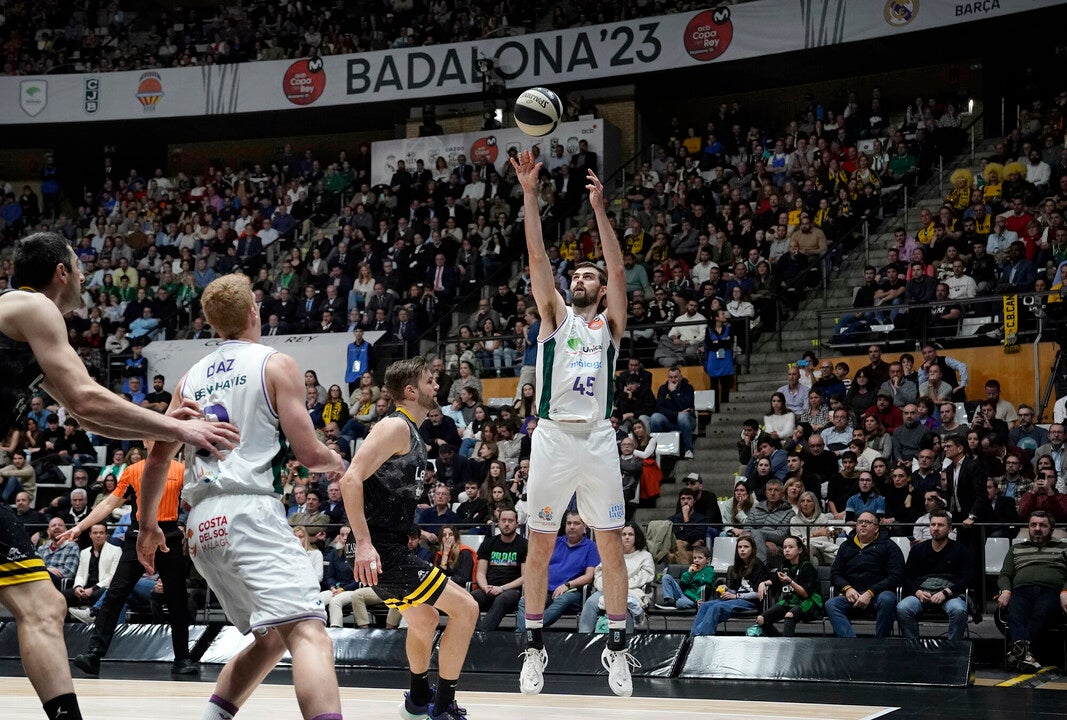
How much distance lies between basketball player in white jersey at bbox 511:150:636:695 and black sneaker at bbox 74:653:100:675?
426 centimetres

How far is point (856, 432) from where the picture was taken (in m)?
13.6

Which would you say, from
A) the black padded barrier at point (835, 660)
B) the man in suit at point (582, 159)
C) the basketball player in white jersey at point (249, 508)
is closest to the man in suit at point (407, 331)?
the man in suit at point (582, 159)

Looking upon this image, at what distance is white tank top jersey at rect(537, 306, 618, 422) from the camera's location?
24.9ft

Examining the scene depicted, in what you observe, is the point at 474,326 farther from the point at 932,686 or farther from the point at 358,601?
the point at 932,686

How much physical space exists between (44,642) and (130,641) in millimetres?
7748

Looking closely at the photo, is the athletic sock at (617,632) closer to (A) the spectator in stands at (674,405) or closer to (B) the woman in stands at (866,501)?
(B) the woman in stands at (866,501)

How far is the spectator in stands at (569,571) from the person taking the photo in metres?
11.5

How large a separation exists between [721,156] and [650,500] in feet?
30.9

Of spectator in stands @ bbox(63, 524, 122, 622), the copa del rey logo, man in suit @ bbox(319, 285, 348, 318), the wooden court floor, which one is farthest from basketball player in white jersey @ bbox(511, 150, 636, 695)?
the copa del rey logo

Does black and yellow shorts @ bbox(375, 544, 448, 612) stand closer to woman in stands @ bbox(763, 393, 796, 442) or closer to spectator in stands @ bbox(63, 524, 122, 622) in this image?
spectator in stands @ bbox(63, 524, 122, 622)

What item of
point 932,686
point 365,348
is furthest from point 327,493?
point 932,686

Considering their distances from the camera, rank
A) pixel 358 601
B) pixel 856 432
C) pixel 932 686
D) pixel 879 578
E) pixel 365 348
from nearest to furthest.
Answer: pixel 932 686 → pixel 879 578 → pixel 358 601 → pixel 856 432 → pixel 365 348

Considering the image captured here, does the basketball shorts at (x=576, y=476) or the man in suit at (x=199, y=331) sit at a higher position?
the man in suit at (x=199, y=331)

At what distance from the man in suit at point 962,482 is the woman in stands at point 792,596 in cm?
181
